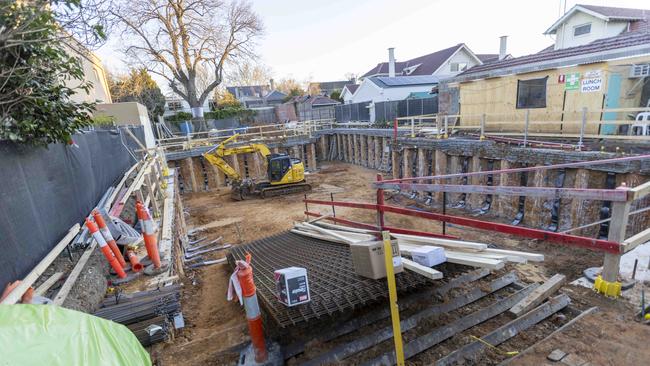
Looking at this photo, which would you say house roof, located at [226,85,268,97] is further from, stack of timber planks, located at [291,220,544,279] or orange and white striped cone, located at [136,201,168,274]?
stack of timber planks, located at [291,220,544,279]

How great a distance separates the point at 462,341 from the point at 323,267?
6.28ft

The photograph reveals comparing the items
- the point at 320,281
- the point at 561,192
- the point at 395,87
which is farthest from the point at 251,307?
the point at 395,87

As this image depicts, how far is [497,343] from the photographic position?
3.43 m

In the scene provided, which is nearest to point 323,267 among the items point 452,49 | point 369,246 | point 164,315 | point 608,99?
point 369,246

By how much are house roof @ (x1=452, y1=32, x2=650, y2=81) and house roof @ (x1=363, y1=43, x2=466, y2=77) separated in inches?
849

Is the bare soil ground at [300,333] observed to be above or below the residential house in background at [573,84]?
below

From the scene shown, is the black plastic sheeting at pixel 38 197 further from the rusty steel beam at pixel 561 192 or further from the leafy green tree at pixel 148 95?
the leafy green tree at pixel 148 95

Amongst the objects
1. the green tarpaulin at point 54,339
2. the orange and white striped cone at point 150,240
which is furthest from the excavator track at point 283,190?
the green tarpaulin at point 54,339

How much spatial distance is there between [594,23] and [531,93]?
Result: 14.9 metres

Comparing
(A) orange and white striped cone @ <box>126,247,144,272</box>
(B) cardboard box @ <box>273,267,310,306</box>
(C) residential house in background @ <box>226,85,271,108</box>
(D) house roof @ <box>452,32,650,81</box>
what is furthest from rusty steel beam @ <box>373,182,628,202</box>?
(C) residential house in background @ <box>226,85,271,108</box>

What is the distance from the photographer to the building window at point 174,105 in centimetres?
4469

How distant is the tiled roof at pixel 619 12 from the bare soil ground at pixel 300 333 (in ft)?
62.1

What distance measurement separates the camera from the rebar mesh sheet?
3.26m

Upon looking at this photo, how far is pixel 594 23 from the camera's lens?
20734mm
